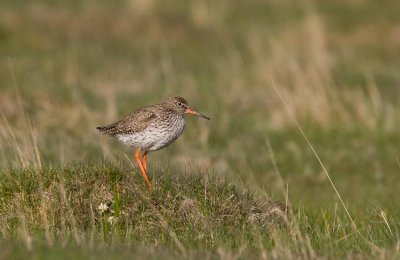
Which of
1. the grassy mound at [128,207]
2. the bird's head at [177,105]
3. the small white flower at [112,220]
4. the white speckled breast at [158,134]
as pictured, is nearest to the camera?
the grassy mound at [128,207]

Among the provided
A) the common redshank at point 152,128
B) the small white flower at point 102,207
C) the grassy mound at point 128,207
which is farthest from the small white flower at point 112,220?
the common redshank at point 152,128

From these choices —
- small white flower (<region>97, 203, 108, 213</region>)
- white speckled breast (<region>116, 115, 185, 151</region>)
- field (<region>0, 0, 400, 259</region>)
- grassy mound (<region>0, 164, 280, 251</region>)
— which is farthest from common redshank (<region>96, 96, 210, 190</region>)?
small white flower (<region>97, 203, 108, 213</region>)

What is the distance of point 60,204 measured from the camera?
349 inches

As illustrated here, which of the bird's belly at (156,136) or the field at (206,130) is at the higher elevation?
the bird's belly at (156,136)

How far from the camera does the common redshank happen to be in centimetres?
957

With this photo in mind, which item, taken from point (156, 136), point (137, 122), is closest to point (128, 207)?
point (156, 136)

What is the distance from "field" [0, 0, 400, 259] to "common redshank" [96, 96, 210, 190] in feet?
0.76

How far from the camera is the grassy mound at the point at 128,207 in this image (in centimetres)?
860

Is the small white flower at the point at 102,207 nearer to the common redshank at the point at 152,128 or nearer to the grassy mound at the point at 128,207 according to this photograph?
the grassy mound at the point at 128,207

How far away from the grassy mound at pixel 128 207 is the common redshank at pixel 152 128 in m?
0.33

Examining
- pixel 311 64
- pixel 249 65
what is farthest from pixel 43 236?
pixel 249 65

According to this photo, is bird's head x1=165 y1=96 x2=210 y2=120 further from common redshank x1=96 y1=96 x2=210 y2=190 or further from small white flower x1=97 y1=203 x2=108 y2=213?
small white flower x1=97 y1=203 x2=108 y2=213

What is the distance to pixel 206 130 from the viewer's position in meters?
15.6

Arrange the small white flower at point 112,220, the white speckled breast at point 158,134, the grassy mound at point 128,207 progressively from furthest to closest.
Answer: the white speckled breast at point 158,134 < the small white flower at point 112,220 < the grassy mound at point 128,207
